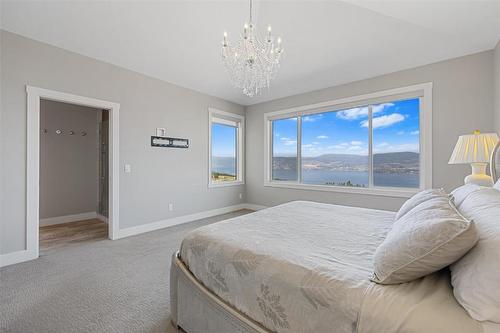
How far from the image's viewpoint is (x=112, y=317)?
5.70 ft

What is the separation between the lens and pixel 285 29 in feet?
9.71

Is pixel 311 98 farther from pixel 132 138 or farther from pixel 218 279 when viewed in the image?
pixel 218 279

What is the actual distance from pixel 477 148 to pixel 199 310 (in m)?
2.90

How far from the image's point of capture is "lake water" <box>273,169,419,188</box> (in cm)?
368

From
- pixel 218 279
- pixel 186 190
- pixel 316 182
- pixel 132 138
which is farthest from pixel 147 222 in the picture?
pixel 316 182

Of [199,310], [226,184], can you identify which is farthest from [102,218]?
[199,310]

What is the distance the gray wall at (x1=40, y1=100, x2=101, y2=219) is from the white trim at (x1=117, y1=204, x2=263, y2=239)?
201 centimetres

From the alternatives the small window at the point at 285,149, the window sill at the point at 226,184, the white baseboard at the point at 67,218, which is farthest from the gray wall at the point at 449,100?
the white baseboard at the point at 67,218

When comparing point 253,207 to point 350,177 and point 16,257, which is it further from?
point 16,257

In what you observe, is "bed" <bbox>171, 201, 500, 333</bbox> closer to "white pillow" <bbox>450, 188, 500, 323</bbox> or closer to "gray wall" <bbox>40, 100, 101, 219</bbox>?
"white pillow" <bbox>450, 188, 500, 323</bbox>

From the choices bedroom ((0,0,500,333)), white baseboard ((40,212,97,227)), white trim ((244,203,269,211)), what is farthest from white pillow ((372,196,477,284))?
white baseboard ((40,212,97,227))

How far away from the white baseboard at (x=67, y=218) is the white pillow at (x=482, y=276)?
5.88 m

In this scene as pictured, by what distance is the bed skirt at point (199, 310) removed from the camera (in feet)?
3.91

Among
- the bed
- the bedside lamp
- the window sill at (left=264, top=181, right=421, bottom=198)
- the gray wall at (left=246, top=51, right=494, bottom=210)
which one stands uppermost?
the gray wall at (left=246, top=51, right=494, bottom=210)
